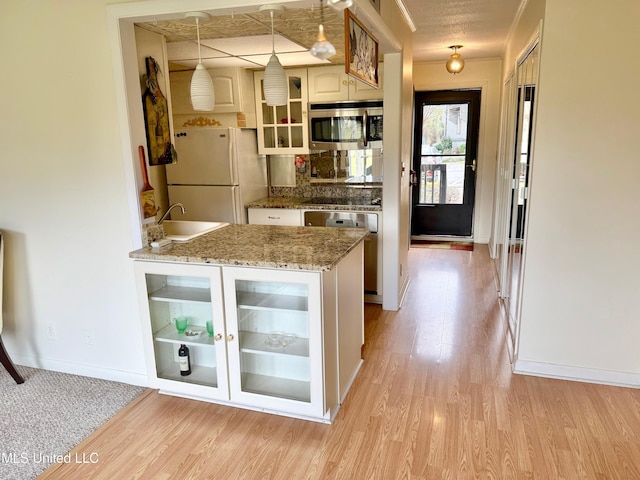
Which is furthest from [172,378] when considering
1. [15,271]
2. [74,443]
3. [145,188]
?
[15,271]

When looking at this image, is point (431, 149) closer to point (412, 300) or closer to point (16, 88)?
point (412, 300)

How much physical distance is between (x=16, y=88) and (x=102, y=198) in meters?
0.78

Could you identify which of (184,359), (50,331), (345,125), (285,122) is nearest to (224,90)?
(285,122)

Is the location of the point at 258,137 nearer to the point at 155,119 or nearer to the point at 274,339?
the point at 155,119

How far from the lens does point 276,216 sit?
4.18m

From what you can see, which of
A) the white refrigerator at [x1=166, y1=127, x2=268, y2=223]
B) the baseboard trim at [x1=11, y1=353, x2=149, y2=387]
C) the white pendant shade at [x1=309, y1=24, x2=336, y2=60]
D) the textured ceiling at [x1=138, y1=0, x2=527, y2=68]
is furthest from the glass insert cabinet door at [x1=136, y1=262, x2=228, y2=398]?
the white refrigerator at [x1=166, y1=127, x2=268, y2=223]

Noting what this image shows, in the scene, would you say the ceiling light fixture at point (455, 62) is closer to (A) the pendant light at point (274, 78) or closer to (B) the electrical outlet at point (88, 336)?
(A) the pendant light at point (274, 78)

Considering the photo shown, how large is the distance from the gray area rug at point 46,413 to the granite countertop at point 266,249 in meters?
0.91

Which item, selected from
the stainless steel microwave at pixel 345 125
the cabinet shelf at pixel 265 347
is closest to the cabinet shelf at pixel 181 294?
the cabinet shelf at pixel 265 347

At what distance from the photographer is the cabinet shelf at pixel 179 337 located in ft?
8.09

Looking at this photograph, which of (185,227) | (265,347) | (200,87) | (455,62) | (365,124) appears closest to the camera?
(200,87)

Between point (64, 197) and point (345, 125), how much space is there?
243cm

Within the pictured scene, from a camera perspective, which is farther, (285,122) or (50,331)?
(285,122)

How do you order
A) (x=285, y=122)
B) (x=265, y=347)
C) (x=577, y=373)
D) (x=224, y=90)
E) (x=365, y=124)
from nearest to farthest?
(x=265, y=347) < (x=577, y=373) < (x=365, y=124) < (x=224, y=90) < (x=285, y=122)
